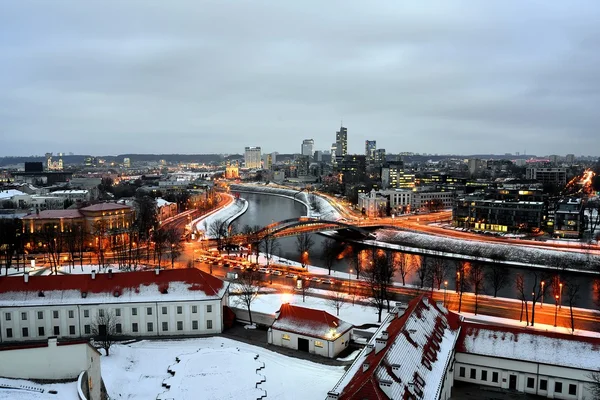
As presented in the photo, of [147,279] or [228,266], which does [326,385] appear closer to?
[147,279]

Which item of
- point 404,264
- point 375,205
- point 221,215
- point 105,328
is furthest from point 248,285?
point 375,205

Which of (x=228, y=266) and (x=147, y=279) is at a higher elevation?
(x=147, y=279)

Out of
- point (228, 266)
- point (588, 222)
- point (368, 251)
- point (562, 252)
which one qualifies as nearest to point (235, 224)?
point (368, 251)

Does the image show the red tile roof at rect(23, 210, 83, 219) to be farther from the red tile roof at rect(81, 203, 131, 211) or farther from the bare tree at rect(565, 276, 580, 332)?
the bare tree at rect(565, 276, 580, 332)

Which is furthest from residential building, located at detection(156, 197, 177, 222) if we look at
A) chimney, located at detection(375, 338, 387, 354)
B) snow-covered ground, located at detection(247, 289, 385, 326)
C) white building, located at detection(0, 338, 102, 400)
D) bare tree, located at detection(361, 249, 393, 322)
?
chimney, located at detection(375, 338, 387, 354)

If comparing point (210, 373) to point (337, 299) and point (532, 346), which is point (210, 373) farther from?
point (532, 346)

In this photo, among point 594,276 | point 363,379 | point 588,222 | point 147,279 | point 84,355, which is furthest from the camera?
point 588,222

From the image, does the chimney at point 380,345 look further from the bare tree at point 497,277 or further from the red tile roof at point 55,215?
the red tile roof at point 55,215
